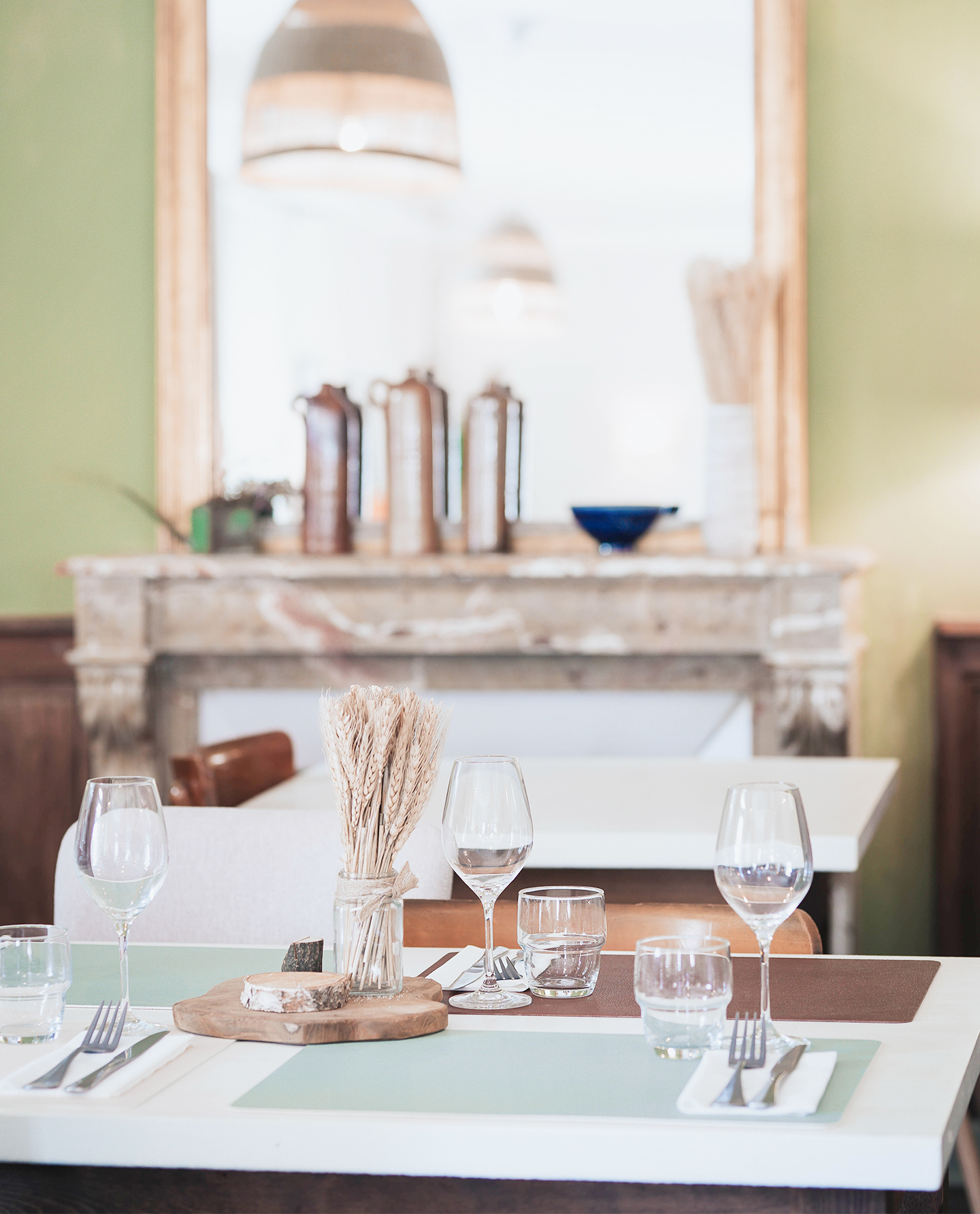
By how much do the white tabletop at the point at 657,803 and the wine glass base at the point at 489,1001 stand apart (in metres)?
0.71

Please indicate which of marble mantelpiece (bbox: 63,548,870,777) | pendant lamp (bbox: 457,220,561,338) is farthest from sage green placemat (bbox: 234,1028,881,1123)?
pendant lamp (bbox: 457,220,561,338)

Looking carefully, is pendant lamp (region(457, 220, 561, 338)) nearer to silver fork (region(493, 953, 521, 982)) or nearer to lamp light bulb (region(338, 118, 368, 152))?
lamp light bulb (region(338, 118, 368, 152))

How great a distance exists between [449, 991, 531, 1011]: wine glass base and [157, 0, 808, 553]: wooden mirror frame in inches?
97.4

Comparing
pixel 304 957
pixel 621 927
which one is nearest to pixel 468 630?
pixel 621 927

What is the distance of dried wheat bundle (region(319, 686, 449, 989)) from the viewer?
1094mm

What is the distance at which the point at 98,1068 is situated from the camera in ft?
3.14

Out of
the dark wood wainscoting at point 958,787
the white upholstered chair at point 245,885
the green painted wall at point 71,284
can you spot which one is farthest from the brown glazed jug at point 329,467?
the white upholstered chair at point 245,885

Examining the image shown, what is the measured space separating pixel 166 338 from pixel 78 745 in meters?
1.03

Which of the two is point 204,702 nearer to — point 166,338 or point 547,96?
point 166,338

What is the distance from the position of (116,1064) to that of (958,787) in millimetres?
2819

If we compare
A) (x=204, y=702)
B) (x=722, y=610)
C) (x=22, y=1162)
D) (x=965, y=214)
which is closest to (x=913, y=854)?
(x=722, y=610)

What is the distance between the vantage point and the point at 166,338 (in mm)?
3623

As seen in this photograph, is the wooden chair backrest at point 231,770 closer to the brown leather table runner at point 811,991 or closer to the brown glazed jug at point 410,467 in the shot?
the brown leather table runner at point 811,991

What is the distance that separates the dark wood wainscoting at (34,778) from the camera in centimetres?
367
